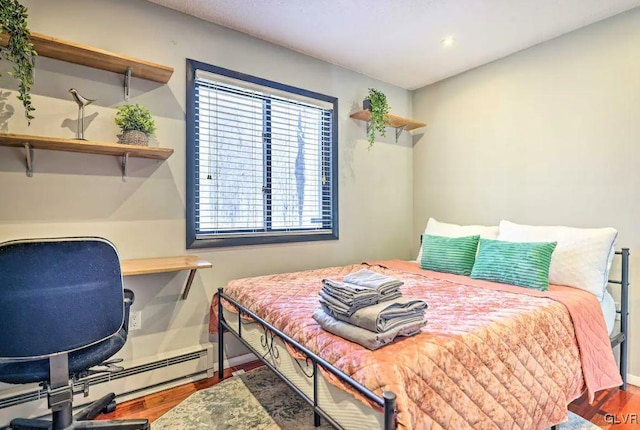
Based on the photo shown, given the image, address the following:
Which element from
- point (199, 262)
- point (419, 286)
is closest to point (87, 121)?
point (199, 262)

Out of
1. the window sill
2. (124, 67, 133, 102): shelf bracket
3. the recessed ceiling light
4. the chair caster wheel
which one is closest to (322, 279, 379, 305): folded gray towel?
the window sill

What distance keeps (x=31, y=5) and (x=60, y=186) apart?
39.8 inches

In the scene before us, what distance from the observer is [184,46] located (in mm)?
2375

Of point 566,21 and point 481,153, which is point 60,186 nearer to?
point 481,153

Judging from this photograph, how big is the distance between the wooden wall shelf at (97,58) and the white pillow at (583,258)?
2.76m

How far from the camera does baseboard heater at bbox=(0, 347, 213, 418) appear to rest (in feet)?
5.94

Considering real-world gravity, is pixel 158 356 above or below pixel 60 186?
below

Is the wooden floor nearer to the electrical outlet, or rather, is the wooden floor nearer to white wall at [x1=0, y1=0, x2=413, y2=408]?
white wall at [x1=0, y1=0, x2=413, y2=408]

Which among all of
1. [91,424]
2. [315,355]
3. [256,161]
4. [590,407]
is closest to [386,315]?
[315,355]

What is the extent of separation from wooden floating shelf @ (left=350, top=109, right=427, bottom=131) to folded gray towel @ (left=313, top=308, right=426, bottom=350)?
2215mm

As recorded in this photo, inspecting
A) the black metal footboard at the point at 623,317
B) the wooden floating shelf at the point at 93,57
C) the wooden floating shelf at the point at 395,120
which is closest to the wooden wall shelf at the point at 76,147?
the wooden floating shelf at the point at 93,57

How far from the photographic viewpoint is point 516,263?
7.32 ft

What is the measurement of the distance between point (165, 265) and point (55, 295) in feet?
2.22

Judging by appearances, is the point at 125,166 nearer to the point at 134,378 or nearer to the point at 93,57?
the point at 93,57
